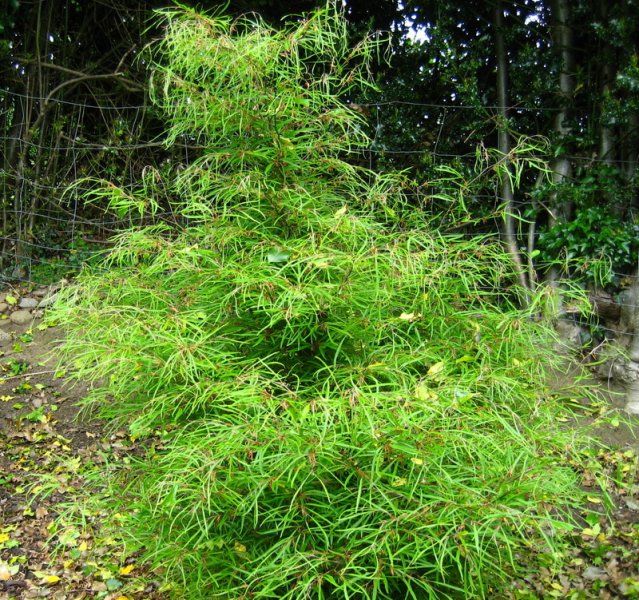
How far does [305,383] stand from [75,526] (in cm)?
165

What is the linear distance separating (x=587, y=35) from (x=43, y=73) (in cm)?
385

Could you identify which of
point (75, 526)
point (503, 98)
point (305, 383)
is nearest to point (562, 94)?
point (503, 98)

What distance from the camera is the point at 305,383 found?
7.94 feet

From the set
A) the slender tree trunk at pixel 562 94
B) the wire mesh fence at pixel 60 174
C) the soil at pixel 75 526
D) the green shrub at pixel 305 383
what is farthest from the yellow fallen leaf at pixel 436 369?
the wire mesh fence at pixel 60 174

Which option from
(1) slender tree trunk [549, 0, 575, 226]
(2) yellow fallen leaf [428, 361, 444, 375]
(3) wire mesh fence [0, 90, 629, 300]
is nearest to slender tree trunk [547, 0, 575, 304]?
(1) slender tree trunk [549, 0, 575, 226]

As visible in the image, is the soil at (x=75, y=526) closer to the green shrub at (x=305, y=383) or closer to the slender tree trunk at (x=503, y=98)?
the green shrub at (x=305, y=383)

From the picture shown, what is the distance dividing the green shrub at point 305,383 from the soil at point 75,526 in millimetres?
445

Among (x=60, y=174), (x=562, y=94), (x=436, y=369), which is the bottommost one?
(x=436, y=369)

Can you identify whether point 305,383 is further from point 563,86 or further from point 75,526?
point 563,86

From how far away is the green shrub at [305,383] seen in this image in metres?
1.85

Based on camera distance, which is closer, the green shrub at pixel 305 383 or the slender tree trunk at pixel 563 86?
the green shrub at pixel 305 383

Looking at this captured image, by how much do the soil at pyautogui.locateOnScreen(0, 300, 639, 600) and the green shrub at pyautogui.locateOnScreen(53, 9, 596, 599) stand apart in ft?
1.46

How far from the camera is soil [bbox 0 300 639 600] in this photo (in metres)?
2.99

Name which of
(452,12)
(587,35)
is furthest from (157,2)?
(587,35)
